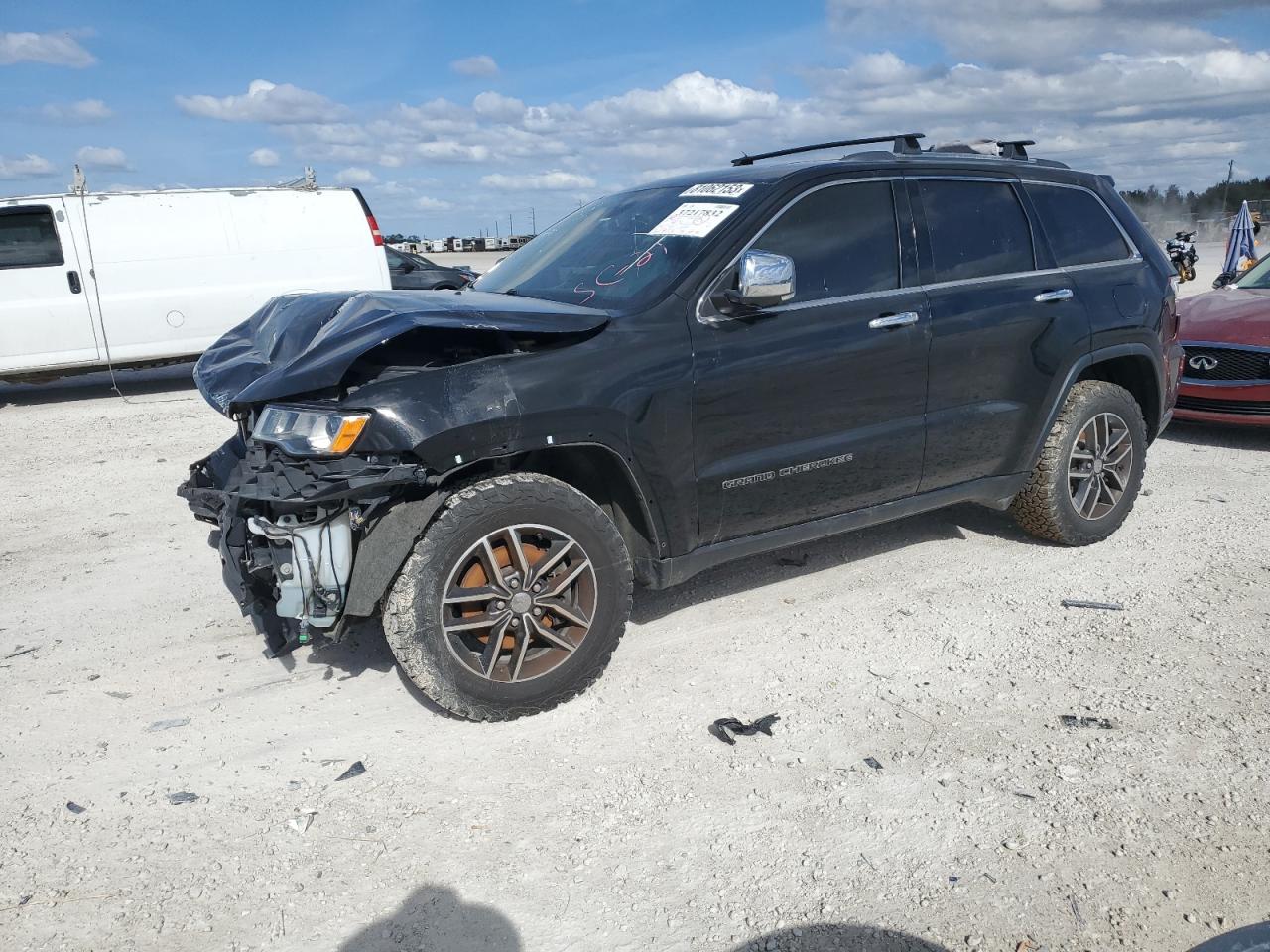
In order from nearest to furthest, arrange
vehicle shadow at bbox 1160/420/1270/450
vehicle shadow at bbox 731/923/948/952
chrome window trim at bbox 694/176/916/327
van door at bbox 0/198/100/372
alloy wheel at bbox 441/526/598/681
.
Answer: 1. vehicle shadow at bbox 731/923/948/952
2. alloy wheel at bbox 441/526/598/681
3. chrome window trim at bbox 694/176/916/327
4. vehicle shadow at bbox 1160/420/1270/450
5. van door at bbox 0/198/100/372

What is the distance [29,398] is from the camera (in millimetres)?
11516

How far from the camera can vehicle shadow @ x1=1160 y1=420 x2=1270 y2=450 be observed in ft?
25.9

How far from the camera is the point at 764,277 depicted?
366 cm

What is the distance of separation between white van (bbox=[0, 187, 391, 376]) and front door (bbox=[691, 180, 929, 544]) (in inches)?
353

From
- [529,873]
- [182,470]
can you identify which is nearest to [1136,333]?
[529,873]

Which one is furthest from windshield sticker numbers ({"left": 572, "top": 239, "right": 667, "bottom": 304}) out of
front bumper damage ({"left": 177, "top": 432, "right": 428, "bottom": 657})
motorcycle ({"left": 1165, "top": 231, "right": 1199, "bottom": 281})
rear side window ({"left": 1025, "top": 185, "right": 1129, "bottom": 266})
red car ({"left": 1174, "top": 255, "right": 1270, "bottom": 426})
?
motorcycle ({"left": 1165, "top": 231, "right": 1199, "bottom": 281})

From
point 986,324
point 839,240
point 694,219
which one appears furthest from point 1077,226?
point 694,219

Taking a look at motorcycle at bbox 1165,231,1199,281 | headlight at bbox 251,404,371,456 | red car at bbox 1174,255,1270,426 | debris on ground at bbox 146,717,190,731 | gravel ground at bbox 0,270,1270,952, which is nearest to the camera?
gravel ground at bbox 0,270,1270,952

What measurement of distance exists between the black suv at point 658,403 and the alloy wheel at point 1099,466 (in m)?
0.02

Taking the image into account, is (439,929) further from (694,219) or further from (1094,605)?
(1094,605)

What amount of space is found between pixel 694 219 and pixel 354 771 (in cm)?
252

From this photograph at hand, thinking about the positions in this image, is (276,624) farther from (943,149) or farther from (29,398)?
(29,398)

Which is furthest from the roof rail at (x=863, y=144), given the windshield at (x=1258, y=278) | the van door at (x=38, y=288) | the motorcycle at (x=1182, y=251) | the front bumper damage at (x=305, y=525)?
the motorcycle at (x=1182, y=251)

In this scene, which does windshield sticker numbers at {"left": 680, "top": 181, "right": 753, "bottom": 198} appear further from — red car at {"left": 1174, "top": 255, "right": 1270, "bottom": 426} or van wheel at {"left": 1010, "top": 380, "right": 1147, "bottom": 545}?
red car at {"left": 1174, "top": 255, "right": 1270, "bottom": 426}
